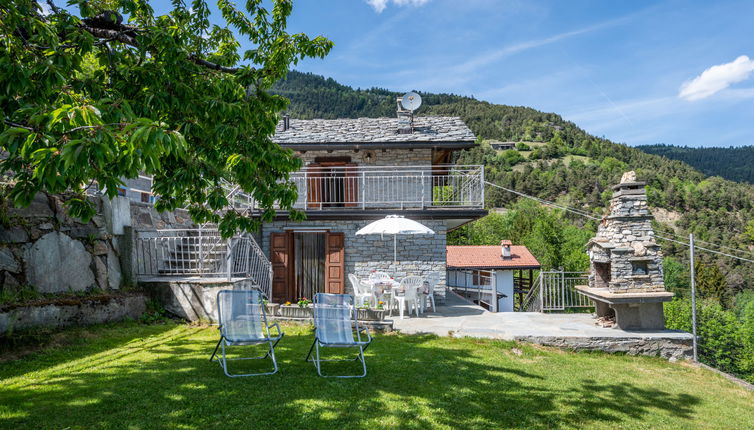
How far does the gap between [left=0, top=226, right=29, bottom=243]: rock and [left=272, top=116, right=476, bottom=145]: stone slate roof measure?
6.67m

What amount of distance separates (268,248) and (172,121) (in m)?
7.14

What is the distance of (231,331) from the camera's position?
5055 millimetres

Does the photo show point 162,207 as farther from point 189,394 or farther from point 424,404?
point 424,404

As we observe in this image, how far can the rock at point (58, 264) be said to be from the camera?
245 inches

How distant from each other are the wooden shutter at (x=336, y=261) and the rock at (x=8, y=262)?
21.5ft

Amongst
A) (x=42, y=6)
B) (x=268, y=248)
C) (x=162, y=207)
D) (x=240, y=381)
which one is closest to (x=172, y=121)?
(x=162, y=207)

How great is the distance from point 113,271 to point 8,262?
6.15ft

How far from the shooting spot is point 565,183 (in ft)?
190

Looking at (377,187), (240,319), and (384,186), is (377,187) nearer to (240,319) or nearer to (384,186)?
(384,186)

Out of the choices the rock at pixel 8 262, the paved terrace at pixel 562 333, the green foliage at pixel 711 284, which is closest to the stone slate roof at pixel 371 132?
the paved terrace at pixel 562 333

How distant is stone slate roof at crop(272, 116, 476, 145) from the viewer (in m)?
11.8

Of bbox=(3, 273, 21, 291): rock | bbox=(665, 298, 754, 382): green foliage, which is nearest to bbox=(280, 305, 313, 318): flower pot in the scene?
bbox=(3, 273, 21, 291): rock

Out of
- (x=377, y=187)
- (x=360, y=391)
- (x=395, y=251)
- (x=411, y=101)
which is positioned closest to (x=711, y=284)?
(x=411, y=101)

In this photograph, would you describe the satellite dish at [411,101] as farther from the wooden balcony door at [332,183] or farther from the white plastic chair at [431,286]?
the white plastic chair at [431,286]
